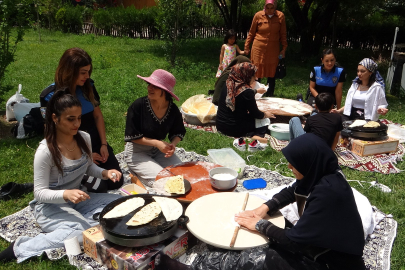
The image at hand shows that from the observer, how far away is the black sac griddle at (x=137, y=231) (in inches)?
100

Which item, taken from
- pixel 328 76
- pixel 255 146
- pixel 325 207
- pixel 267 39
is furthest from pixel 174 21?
pixel 325 207

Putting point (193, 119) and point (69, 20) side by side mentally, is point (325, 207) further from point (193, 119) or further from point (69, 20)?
point (69, 20)

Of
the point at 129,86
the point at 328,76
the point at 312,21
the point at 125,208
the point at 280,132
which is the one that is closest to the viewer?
the point at 125,208

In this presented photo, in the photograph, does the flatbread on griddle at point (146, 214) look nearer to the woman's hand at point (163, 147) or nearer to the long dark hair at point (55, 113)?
the long dark hair at point (55, 113)

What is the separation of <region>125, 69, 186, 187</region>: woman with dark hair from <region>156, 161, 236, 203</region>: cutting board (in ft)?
0.89

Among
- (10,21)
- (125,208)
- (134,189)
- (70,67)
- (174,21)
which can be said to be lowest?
(134,189)

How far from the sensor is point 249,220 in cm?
272

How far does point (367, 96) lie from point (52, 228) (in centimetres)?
497

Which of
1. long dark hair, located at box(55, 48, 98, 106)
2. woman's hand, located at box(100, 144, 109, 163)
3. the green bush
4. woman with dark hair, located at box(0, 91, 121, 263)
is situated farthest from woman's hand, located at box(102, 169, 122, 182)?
the green bush

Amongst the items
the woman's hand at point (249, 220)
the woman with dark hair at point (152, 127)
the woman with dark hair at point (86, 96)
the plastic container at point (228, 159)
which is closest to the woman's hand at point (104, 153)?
the woman with dark hair at point (86, 96)

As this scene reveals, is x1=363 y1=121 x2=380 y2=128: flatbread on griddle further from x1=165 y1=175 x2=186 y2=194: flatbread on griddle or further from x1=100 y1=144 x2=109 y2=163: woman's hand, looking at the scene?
x1=100 y1=144 x2=109 y2=163: woman's hand

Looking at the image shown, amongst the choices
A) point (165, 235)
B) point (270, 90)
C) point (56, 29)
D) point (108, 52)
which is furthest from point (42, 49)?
point (165, 235)

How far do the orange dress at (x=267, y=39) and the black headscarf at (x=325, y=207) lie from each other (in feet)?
19.5

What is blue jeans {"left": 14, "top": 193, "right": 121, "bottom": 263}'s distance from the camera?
9.60ft
